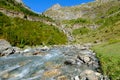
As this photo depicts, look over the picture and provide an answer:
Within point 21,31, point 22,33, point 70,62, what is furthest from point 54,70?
point 21,31

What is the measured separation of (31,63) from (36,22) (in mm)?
89020

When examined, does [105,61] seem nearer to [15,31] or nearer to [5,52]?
[5,52]

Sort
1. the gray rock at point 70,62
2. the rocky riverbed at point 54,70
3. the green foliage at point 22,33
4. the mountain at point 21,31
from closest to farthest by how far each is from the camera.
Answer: the rocky riverbed at point 54,70 < the gray rock at point 70,62 < the green foliage at point 22,33 < the mountain at point 21,31

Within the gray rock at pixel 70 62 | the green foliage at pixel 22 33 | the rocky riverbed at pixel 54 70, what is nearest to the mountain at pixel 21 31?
the green foliage at pixel 22 33

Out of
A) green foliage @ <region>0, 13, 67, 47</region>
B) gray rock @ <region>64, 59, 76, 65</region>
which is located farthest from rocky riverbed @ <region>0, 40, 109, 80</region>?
green foliage @ <region>0, 13, 67, 47</region>

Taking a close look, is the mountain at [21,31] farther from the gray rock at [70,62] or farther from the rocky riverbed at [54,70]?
the gray rock at [70,62]

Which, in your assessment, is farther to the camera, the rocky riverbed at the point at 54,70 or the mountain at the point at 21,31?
the mountain at the point at 21,31

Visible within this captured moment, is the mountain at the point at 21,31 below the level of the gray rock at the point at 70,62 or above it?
above

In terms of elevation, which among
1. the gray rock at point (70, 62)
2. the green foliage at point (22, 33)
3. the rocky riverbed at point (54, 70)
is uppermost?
the green foliage at point (22, 33)

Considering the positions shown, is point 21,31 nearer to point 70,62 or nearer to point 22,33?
point 22,33

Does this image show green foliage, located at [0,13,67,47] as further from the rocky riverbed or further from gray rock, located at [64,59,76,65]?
gray rock, located at [64,59,76,65]

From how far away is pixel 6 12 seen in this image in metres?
118

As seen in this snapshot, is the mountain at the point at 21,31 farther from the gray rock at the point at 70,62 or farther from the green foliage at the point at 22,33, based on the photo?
the gray rock at the point at 70,62

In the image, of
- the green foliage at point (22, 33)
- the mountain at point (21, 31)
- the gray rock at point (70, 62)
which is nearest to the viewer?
the gray rock at point (70, 62)
